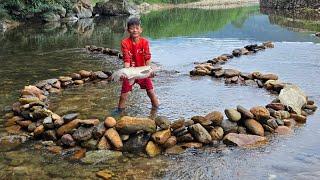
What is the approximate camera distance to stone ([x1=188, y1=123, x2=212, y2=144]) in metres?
8.51

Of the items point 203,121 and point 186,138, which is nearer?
point 186,138

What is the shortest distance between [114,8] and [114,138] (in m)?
51.0

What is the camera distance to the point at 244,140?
28.0 ft

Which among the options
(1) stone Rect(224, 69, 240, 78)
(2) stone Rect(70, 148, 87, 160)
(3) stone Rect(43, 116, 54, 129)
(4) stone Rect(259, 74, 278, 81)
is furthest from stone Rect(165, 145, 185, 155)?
(1) stone Rect(224, 69, 240, 78)

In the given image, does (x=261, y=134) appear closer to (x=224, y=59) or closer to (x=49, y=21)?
(x=224, y=59)

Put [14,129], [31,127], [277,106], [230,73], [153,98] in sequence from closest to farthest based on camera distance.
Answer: [31,127] < [14,129] < [277,106] < [153,98] < [230,73]

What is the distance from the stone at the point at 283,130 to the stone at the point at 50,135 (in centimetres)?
404

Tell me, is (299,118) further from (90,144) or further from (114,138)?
(90,144)

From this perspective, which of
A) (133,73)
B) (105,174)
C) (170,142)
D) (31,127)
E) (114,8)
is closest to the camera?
(105,174)

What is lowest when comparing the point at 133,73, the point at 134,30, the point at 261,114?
the point at 261,114

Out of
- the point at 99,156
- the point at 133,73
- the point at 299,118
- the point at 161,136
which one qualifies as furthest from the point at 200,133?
the point at 299,118

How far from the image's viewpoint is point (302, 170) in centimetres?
729

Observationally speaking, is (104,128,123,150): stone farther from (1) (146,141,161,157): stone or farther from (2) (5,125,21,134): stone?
(2) (5,125,21,134): stone

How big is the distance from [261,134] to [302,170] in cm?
168
